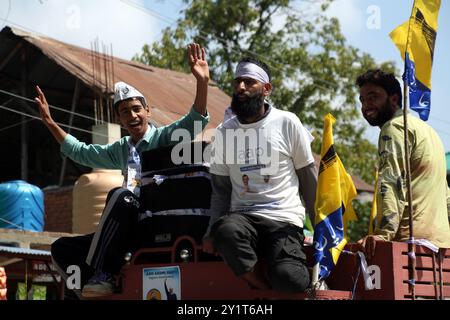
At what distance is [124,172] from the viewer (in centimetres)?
604

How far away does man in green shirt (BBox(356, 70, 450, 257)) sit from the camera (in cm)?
478

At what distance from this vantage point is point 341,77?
95.6 ft

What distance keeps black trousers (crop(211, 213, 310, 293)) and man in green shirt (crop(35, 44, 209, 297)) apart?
988 millimetres

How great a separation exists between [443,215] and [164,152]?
1917 mm

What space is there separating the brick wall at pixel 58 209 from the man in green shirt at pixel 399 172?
12.7m

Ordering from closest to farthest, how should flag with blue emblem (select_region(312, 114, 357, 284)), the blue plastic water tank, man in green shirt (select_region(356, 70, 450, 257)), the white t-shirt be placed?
flag with blue emblem (select_region(312, 114, 357, 284)), man in green shirt (select_region(356, 70, 450, 257)), the white t-shirt, the blue plastic water tank

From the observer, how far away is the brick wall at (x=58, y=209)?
17312 mm

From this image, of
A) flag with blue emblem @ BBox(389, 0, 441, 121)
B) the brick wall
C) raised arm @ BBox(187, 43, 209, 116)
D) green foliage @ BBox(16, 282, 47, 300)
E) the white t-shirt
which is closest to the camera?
the white t-shirt

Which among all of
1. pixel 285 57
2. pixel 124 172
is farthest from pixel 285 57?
pixel 124 172

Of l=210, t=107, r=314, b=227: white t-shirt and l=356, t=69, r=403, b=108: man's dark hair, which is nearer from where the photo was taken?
l=210, t=107, r=314, b=227: white t-shirt

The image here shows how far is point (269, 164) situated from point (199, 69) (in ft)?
2.94

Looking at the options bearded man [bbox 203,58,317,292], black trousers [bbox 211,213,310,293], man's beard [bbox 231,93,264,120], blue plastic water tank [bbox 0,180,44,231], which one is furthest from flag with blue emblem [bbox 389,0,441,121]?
blue plastic water tank [bbox 0,180,44,231]

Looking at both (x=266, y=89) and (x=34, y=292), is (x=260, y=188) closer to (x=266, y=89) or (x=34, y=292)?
(x=266, y=89)

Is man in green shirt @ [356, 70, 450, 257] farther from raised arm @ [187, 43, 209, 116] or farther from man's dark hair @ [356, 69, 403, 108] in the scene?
raised arm @ [187, 43, 209, 116]
